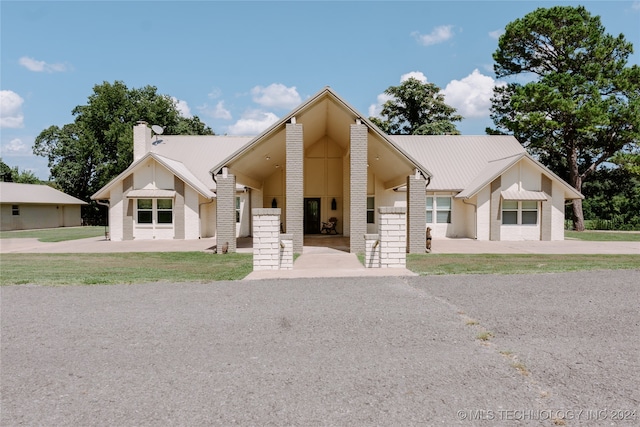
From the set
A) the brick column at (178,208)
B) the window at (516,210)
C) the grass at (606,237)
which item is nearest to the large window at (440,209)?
the window at (516,210)

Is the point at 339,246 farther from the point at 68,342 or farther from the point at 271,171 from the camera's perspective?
the point at 68,342

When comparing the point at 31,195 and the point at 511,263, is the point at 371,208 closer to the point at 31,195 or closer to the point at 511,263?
the point at 511,263

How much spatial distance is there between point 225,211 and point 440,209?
41.6 ft

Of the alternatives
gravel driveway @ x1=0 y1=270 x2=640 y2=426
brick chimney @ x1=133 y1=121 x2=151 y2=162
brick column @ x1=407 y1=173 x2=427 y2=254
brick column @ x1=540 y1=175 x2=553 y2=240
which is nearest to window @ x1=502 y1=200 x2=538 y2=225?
brick column @ x1=540 y1=175 x2=553 y2=240

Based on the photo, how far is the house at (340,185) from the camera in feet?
49.7

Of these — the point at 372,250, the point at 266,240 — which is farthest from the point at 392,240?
the point at 266,240

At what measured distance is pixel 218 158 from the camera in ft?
83.1

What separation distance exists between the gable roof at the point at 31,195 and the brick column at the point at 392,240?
34.0 meters

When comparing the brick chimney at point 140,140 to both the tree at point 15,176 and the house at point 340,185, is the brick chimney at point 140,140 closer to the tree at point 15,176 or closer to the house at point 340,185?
the house at point 340,185

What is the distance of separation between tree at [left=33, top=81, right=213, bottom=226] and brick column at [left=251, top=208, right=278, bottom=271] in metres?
34.1

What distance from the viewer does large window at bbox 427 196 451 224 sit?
878 inches

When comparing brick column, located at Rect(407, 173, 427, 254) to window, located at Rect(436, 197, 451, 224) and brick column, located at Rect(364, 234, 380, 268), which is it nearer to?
brick column, located at Rect(364, 234, 380, 268)

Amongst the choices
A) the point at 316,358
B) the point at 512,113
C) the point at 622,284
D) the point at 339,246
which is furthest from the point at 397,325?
the point at 512,113

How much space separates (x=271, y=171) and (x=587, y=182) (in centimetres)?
3335
